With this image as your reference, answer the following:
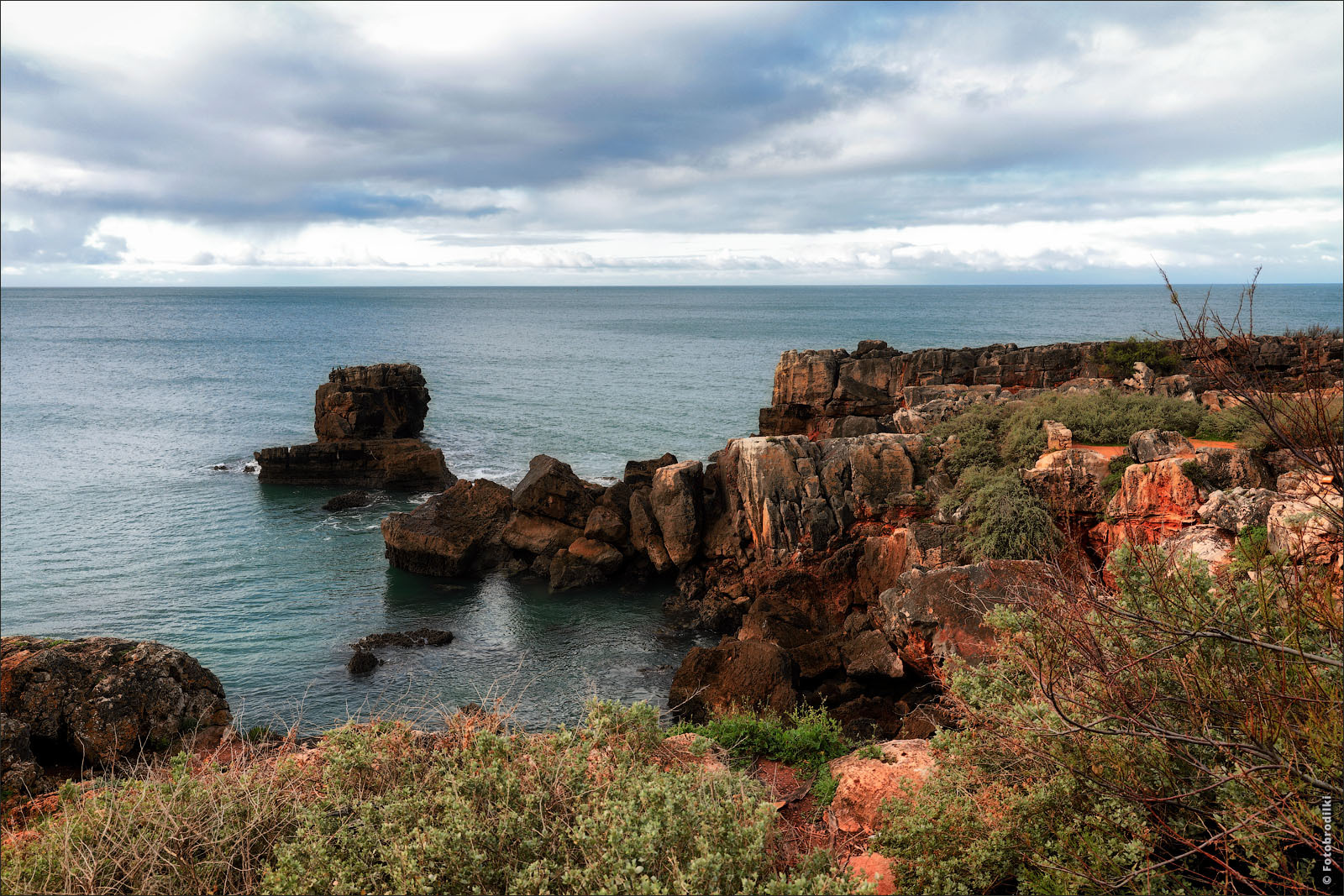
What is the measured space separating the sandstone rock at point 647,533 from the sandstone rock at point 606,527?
0.40 meters

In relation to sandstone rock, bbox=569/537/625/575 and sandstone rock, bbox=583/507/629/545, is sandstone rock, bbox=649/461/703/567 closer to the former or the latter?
sandstone rock, bbox=583/507/629/545

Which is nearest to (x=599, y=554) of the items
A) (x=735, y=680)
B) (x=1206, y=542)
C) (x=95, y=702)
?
(x=735, y=680)

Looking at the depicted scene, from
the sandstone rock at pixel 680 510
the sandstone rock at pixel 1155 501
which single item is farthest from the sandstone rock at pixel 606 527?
the sandstone rock at pixel 1155 501

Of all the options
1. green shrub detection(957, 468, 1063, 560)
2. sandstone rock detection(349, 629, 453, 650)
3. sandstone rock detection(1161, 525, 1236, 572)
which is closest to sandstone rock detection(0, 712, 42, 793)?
sandstone rock detection(349, 629, 453, 650)

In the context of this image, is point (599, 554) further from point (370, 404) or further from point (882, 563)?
point (370, 404)

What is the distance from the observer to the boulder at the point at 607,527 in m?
30.2

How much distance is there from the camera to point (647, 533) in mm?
29578

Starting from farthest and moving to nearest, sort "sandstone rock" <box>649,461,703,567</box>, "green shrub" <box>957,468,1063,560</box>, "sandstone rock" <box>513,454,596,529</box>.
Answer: "sandstone rock" <box>513,454,596,529</box>
"sandstone rock" <box>649,461,703,567</box>
"green shrub" <box>957,468,1063,560</box>

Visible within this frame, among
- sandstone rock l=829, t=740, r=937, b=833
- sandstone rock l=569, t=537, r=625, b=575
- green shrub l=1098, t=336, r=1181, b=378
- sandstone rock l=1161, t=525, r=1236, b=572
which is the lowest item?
sandstone rock l=569, t=537, r=625, b=575

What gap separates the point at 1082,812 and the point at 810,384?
1462 inches

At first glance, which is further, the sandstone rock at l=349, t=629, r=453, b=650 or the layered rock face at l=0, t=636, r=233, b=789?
the sandstone rock at l=349, t=629, r=453, b=650

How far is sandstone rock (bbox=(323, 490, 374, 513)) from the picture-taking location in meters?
40.6

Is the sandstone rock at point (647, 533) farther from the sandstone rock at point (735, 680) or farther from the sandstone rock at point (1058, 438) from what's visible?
the sandstone rock at point (1058, 438)

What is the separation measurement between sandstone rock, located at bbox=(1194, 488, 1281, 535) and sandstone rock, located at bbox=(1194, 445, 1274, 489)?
4.57 ft
